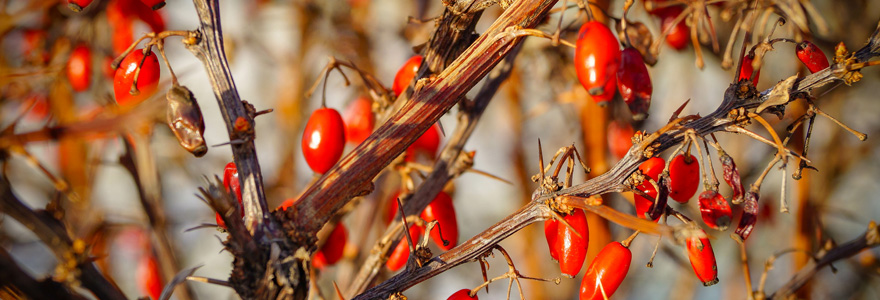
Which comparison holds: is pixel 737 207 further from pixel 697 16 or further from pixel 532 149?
pixel 532 149

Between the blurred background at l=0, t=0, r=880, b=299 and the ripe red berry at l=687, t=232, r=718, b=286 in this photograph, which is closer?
the ripe red berry at l=687, t=232, r=718, b=286

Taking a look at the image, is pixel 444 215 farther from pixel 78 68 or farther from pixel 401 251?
pixel 78 68

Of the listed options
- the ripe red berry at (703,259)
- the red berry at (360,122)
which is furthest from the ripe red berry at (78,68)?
the ripe red berry at (703,259)

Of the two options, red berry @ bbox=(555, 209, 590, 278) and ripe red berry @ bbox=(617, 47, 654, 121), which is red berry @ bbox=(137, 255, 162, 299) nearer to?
red berry @ bbox=(555, 209, 590, 278)

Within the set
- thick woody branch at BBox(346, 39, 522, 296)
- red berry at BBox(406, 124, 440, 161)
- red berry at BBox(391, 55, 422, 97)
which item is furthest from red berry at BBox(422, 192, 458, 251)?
red berry at BBox(391, 55, 422, 97)

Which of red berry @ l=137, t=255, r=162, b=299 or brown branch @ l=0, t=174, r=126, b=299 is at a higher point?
red berry @ l=137, t=255, r=162, b=299

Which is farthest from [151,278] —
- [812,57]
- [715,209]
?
[812,57]
